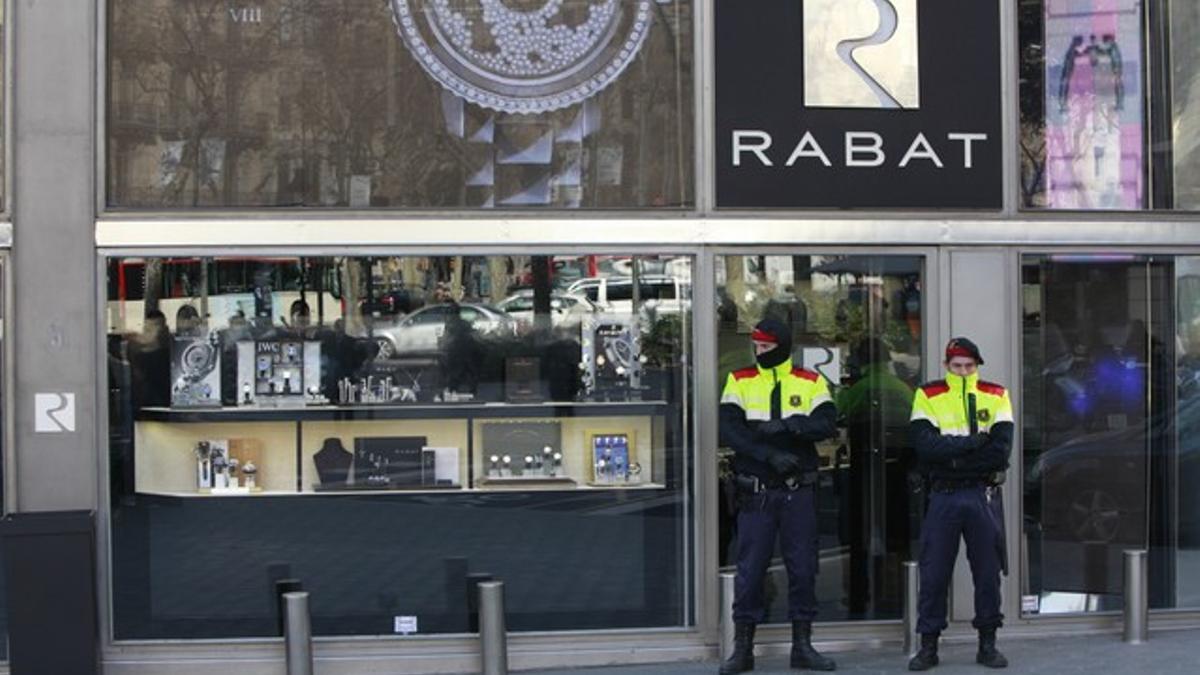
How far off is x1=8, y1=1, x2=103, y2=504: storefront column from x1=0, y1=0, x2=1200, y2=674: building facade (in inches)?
0.7

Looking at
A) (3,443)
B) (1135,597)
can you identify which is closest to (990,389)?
(1135,597)

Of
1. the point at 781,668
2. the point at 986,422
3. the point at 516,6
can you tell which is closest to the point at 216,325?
the point at 516,6

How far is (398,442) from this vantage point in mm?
9078

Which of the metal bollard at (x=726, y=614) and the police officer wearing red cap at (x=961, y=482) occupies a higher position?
the police officer wearing red cap at (x=961, y=482)

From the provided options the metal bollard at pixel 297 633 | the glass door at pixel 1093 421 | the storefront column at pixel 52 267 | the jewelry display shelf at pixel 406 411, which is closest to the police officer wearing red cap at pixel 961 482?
the glass door at pixel 1093 421

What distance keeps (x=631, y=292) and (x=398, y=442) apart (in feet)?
5.50

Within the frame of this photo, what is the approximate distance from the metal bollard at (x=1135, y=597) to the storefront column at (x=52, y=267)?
20.2ft

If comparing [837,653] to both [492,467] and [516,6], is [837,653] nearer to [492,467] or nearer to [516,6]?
[492,467]

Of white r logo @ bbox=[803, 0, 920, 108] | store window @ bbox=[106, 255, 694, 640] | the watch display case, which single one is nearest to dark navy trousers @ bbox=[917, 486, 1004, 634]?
store window @ bbox=[106, 255, 694, 640]

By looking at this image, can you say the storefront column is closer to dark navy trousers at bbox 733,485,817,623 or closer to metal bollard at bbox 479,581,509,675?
metal bollard at bbox 479,581,509,675

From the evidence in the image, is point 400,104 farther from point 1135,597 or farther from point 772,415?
point 1135,597

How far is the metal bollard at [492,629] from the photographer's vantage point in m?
8.43

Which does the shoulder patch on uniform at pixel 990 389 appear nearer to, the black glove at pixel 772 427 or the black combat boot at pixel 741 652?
the black glove at pixel 772 427

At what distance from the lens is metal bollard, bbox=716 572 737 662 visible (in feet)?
28.2
